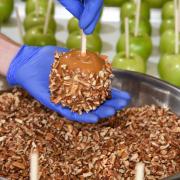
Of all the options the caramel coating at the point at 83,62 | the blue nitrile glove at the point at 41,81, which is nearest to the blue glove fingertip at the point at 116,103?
the blue nitrile glove at the point at 41,81

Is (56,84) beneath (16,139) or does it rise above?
above

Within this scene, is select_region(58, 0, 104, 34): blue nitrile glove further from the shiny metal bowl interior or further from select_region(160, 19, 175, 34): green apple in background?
select_region(160, 19, 175, 34): green apple in background

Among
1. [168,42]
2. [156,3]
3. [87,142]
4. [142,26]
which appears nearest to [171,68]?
[168,42]

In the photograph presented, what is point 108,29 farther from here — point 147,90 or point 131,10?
point 147,90

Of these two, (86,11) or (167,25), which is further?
(167,25)

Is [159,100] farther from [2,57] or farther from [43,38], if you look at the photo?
[43,38]

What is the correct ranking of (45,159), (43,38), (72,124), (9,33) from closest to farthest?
1. (45,159)
2. (72,124)
3. (43,38)
4. (9,33)

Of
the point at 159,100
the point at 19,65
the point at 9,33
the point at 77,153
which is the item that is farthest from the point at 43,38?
the point at 77,153
